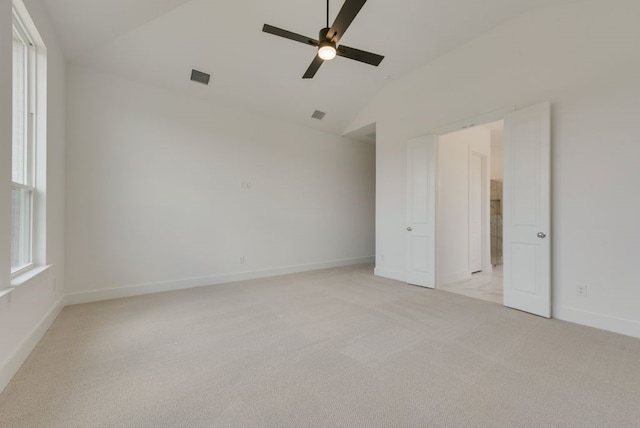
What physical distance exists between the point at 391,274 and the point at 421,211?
131 centimetres

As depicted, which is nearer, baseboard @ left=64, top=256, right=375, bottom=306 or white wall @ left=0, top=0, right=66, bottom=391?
white wall @ left=0, top=0, right=66, bottom=391

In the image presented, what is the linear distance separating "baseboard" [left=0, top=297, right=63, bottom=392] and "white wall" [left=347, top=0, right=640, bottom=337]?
4900mm

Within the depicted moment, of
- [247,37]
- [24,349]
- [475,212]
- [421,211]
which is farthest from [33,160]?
[475,212]

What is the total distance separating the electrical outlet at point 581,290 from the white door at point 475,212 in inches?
85.8

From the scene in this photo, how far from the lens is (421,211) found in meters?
4.34

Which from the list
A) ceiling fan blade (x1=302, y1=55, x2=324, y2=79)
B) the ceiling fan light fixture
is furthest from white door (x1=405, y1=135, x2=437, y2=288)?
the ceiling fan light fixture

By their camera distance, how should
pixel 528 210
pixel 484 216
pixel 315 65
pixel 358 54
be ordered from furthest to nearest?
pixel 484 216 → pixel 528 210 → pixel 315 65 → pixel 358 54

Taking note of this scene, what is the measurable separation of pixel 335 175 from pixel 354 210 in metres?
1.00

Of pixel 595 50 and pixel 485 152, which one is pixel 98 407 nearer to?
pixel 595 50

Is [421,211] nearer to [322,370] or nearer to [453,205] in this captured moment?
[453,205]

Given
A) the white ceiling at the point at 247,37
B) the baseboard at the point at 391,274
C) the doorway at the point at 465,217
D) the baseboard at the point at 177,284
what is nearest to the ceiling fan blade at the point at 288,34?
the white ceiling at the point at 247,37

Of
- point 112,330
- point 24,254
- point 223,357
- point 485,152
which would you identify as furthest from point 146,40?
point 485,152

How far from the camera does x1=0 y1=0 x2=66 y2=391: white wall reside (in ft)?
5.64

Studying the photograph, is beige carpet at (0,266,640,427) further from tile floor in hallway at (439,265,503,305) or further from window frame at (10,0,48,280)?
window frame at (10,0,48,280)
